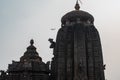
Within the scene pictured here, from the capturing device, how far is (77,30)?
4222 centimetres

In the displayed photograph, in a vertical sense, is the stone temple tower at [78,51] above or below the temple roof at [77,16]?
below

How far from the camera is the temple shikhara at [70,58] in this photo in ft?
130

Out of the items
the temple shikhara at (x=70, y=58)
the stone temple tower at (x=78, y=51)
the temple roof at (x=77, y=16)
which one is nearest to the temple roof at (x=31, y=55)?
the temple shikhara at (x=70, y=58)

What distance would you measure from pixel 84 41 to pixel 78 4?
10.4 metres

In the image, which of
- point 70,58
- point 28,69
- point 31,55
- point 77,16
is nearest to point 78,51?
point 70,58

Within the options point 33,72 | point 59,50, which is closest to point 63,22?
point 59,50

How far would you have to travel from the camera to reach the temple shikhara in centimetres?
3956

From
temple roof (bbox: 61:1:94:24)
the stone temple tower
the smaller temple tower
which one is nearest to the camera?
the stone temple tower

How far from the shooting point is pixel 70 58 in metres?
40.5

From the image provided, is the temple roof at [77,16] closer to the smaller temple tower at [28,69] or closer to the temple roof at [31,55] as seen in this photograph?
the temple roof at [31,55]

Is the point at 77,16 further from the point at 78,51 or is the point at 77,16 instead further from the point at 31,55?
the point at 31,55

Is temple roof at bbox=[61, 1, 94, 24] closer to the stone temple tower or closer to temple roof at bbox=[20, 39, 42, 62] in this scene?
the stone temple tower

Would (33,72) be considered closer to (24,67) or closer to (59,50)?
(24,67)

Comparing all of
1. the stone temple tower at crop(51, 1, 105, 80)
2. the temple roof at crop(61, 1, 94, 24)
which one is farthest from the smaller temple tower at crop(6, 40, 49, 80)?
the temple roof at crop(61, 1, 94, 24)
